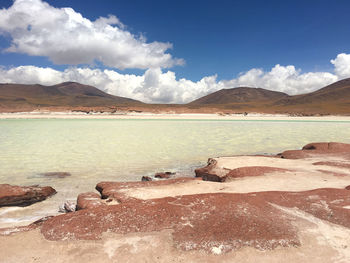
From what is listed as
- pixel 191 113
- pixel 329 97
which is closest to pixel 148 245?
pixel 191 113

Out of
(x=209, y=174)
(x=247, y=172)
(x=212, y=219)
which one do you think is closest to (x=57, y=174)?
(x=209, y=174)

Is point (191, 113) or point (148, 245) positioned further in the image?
point (191, 113)

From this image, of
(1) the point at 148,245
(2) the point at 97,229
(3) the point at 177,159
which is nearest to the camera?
(1) the point at 148,245

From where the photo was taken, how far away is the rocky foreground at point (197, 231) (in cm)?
346

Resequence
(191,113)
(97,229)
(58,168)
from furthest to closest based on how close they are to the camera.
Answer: (191,113) < (58,168) < (97,229)

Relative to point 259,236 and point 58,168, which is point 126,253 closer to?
point 259,236

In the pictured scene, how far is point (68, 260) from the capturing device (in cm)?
339

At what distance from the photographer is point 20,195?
6.54 m

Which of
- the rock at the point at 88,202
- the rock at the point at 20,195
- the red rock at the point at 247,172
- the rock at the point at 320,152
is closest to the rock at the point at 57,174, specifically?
the rock at the point at 20,195

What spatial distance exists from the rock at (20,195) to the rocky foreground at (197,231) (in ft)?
6.60

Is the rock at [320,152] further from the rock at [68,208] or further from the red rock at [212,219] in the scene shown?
the rock at [68,208]

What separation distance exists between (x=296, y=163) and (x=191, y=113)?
69.6m

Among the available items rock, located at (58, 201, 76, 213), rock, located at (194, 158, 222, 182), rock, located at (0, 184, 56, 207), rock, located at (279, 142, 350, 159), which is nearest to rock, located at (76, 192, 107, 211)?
rock, located at (58, 201, 76, 213)

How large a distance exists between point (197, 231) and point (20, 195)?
5317 millimetres
